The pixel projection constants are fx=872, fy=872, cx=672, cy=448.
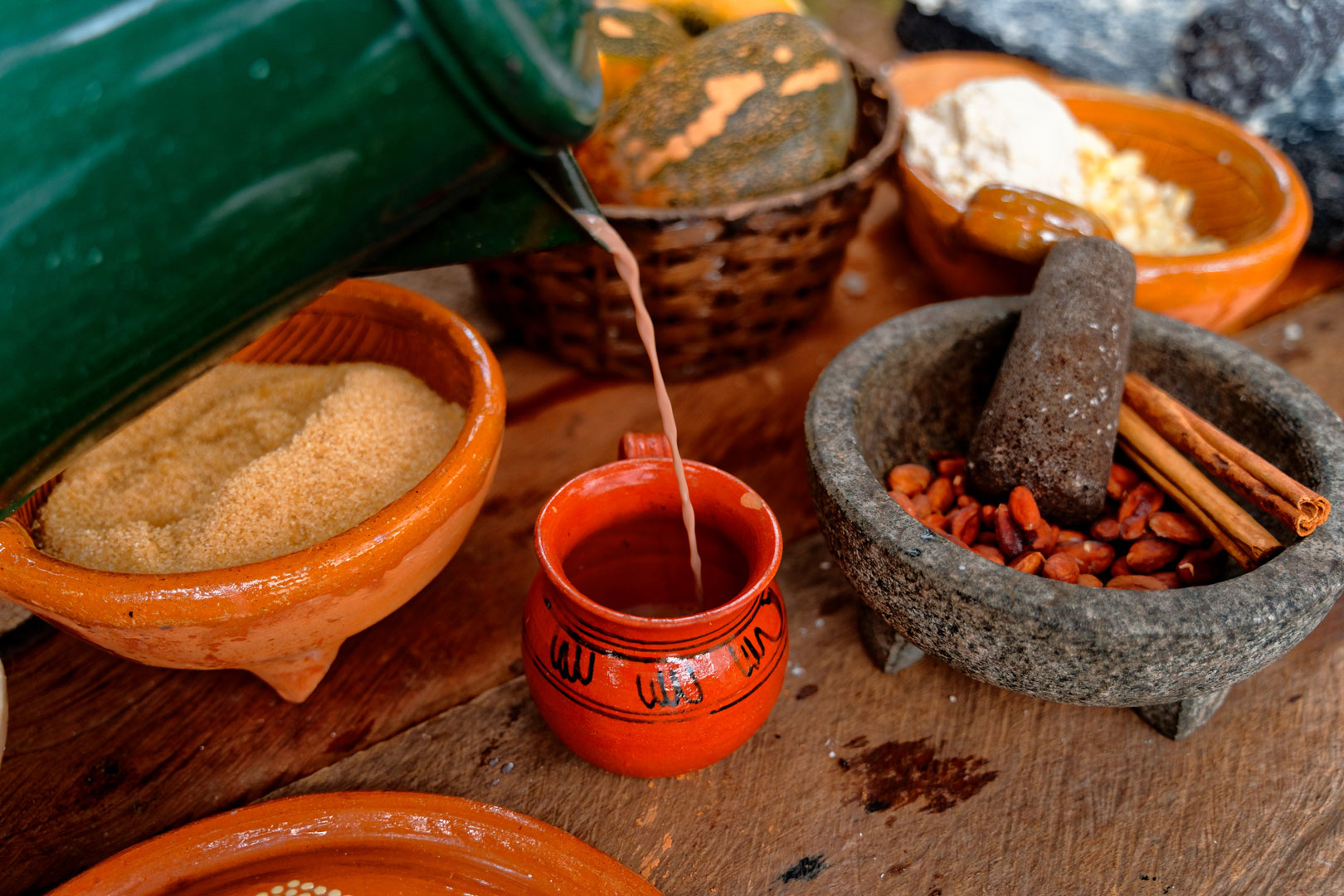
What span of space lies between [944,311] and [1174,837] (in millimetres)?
556

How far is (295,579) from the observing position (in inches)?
26.1

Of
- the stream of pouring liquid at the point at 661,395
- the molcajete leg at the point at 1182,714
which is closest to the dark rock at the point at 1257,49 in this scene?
the molcajete leg at the point at 1182,714

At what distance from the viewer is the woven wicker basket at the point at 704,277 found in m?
1.01

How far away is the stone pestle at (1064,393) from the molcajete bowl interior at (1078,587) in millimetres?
116

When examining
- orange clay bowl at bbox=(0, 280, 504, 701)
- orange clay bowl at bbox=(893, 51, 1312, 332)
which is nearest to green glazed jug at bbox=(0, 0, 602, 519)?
orange clay bowl at bbox=(0, 280, 504, 701)

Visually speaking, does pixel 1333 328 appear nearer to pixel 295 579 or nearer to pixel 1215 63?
pixel 1215 63

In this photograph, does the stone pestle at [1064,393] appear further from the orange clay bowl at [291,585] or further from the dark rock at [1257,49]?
the dark rock at [1257,49]

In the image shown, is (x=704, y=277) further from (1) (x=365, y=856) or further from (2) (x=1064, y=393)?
(1) (x=365, y=856)

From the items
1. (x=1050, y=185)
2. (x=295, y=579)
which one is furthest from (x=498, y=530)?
(x=1050, y=185)

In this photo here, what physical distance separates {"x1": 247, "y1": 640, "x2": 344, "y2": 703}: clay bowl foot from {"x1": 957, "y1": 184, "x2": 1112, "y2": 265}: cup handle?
838 millimetres

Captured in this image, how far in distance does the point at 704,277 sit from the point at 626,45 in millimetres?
356

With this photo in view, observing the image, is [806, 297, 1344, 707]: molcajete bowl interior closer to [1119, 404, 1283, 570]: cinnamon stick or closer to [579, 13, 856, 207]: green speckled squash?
[1119, 404, 1283, 570]: cinnamon stick

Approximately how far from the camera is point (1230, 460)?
825 millimetres

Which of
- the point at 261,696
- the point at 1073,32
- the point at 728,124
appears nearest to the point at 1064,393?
the point at 728,124
